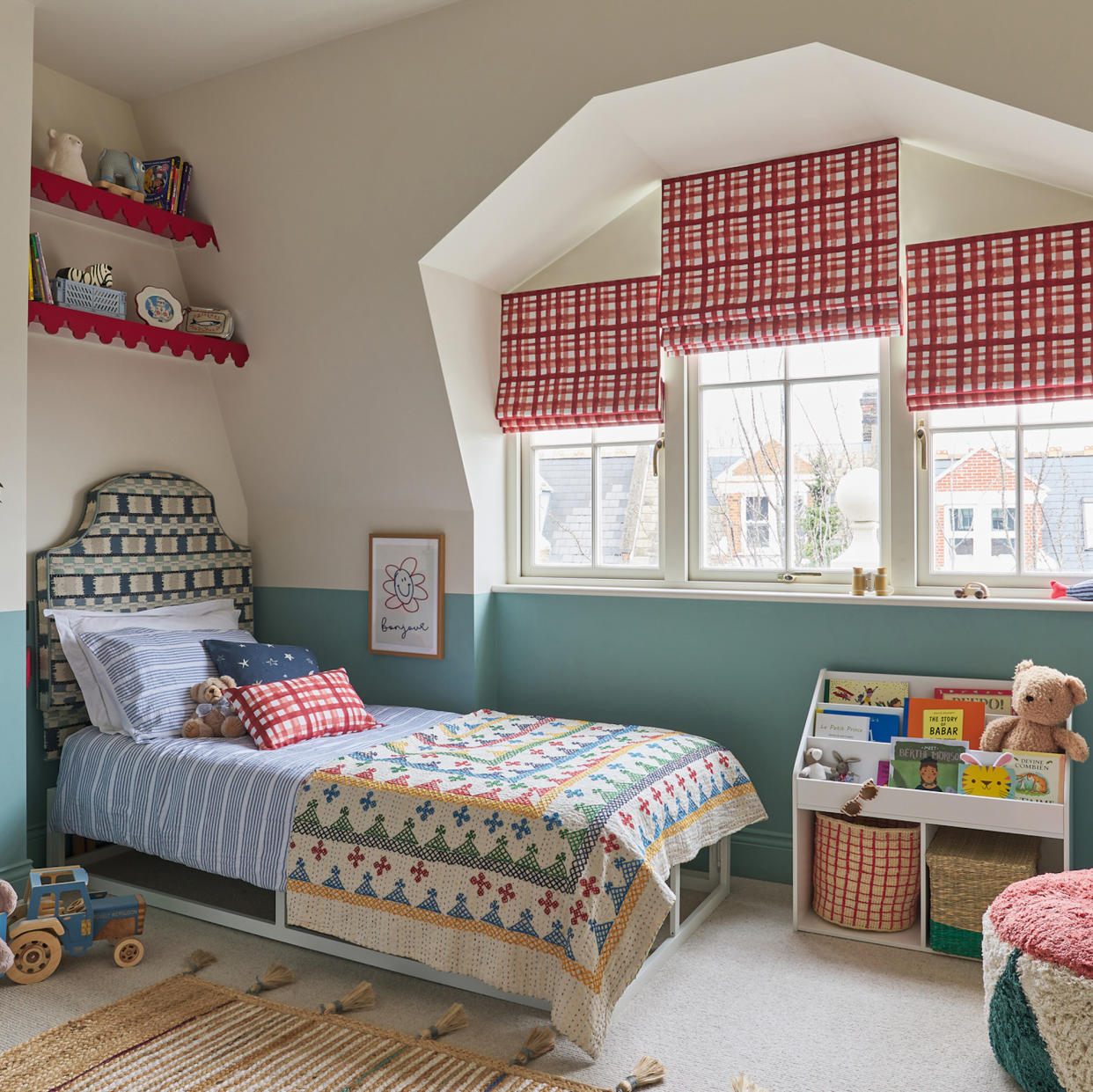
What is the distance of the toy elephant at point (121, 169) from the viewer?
3258 millimetres

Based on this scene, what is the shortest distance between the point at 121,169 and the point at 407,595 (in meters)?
1.81

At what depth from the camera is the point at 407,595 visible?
3719 mm

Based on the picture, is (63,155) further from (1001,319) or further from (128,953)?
(1001,319)

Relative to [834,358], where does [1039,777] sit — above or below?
below

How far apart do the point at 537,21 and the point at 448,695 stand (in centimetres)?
232

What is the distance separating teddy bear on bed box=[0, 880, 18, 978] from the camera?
2396mm

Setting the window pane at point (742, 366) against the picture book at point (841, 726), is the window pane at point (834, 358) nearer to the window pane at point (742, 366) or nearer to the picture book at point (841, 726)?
the window pane at point (742, 366)

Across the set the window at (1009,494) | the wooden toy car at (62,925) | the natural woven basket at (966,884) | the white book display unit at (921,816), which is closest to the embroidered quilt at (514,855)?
the white book display unit at (921,816)

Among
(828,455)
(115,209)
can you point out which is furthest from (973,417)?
(115,209)

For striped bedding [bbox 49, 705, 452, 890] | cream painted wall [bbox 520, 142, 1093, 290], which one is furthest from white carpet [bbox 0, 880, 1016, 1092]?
cream painted wall [bbox 520, 142, 1093, 290]

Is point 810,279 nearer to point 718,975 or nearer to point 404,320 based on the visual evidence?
point 404,320

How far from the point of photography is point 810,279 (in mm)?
3086

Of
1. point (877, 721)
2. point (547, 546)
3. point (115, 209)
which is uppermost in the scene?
point (115, 209)

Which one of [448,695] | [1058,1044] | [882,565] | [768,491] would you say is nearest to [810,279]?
[768,491]
